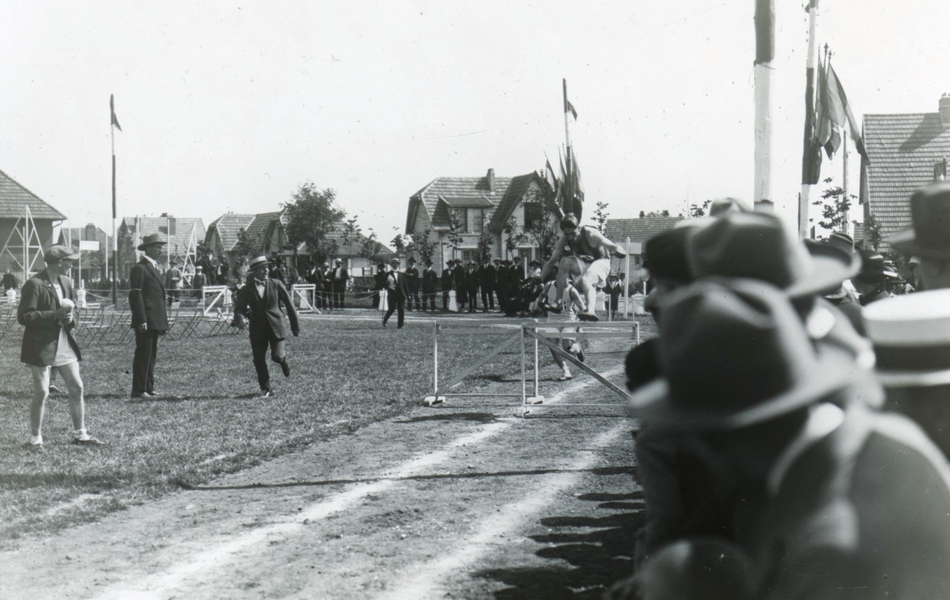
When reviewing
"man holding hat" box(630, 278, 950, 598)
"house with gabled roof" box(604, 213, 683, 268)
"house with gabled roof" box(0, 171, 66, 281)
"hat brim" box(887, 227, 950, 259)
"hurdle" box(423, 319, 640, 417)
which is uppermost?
"house with gabled roof" box(0, 171, 66, 281)

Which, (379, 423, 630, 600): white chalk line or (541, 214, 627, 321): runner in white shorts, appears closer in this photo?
(379, 423, 630, 600): white chalk line

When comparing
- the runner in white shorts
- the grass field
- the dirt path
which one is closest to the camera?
the dirt path

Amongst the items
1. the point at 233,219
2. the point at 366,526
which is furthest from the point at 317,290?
the point at 233,219

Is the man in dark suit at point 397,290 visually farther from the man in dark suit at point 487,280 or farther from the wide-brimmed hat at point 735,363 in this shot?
the wide-brimmed hat at point 735,363

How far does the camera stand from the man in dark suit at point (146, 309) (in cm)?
1234

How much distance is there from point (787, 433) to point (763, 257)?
8.9 inches

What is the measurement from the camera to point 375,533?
5.77 meters

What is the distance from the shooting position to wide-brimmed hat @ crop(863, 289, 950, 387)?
1.34 meters

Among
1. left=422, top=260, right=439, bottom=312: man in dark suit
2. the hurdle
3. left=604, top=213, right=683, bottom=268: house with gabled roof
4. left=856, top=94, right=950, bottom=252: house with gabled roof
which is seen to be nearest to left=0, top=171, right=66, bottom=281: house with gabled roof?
the hurdle

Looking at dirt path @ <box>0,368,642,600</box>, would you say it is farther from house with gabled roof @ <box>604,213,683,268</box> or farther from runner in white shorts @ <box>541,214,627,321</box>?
runner in white shorts @ <box>541,214,627,321</box>

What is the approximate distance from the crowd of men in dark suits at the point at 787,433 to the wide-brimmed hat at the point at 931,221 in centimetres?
46

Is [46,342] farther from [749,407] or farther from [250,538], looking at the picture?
[749,407]

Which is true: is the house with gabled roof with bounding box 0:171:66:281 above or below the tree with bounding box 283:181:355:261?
below

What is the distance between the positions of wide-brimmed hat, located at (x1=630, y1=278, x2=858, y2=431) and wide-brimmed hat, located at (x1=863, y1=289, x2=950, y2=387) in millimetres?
274
